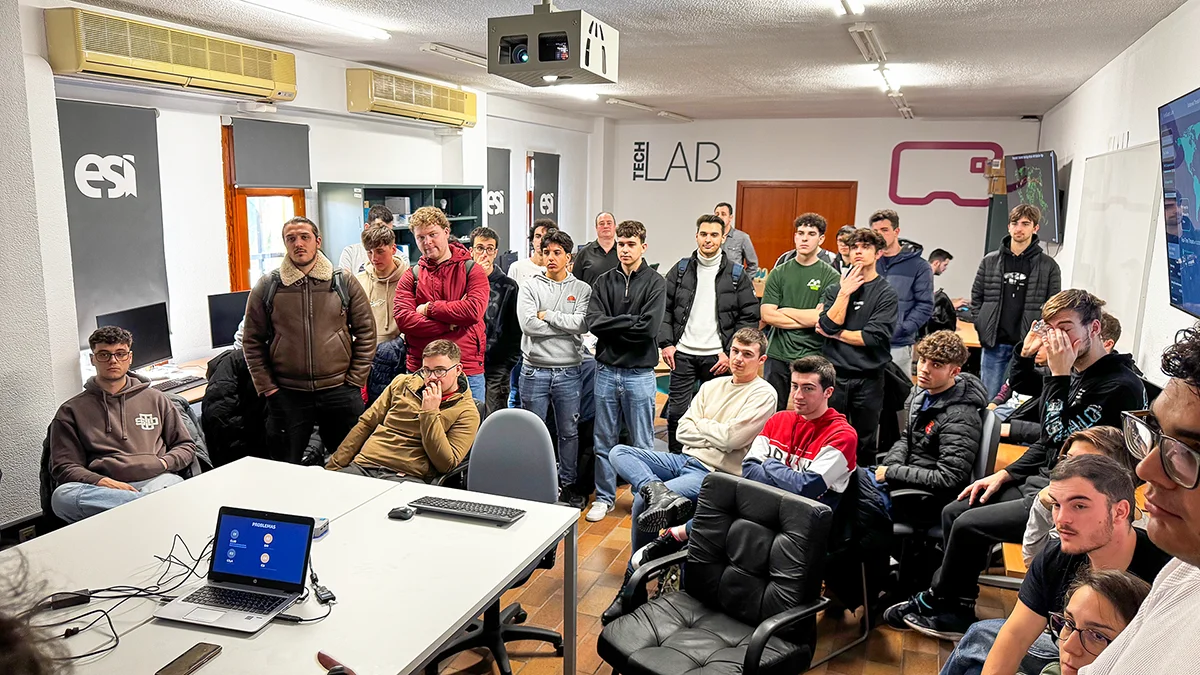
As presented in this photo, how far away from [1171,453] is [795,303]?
3.89 meters

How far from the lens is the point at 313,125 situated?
22.1 feet

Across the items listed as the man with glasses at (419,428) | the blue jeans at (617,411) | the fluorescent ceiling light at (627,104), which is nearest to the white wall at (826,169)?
the fluorescent ceiling light at (627,104)

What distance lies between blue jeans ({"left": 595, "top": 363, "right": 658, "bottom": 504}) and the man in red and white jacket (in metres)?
1.03

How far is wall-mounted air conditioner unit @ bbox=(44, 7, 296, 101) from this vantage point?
4.30 metres

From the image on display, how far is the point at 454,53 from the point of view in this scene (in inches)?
235

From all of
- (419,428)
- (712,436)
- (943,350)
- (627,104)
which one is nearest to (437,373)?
(419,428)

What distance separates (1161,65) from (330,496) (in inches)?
182

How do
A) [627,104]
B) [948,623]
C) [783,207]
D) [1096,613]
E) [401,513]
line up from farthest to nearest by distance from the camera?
1. [783,207]
2. [627,104]
3. [948,623]
4. [401,513]
5. [1096,613]

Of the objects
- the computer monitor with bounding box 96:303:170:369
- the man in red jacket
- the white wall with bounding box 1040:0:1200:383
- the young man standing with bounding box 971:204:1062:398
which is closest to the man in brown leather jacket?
the man in red jacket

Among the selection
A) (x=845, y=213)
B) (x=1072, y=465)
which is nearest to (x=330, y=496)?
(x=1072, y=465)

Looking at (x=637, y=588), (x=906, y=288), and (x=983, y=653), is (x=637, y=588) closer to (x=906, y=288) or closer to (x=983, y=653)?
(x=983, y=653)

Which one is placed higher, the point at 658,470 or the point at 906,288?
the point at 906,288

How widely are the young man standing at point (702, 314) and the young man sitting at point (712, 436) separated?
0.82 metres

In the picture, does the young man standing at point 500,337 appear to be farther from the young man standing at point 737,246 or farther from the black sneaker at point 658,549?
the young man standing at point 737,246
